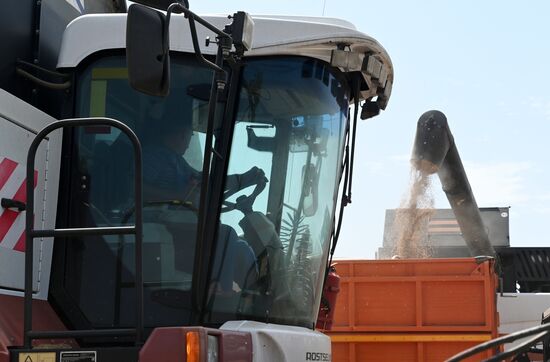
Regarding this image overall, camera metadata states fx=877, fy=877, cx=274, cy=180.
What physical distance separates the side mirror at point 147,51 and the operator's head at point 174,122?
2.21ft

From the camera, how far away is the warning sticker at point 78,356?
125 inches

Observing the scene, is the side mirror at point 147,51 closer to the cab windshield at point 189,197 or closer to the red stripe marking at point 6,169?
the cab windshield at point 189,197

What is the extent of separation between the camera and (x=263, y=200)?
364 cm

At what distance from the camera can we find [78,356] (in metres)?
3.20

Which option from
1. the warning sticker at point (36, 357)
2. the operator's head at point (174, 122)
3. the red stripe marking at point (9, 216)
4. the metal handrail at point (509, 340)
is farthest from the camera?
the operator's head at point (174, 122)

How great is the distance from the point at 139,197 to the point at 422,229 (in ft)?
23.7

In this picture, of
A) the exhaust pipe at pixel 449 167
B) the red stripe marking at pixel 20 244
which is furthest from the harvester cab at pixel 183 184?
the exhaust pipe at pixel 449 167

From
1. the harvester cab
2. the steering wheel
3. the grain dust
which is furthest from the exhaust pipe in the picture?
the steering wheel

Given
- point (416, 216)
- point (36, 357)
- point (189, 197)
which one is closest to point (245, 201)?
point (189, 197)

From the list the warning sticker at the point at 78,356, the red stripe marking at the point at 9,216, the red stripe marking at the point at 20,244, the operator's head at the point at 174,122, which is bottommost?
the warning sticker at the point at 78,356

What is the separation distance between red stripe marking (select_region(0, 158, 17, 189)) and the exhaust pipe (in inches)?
261

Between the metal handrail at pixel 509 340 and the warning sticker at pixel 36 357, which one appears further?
the warning sticker at pixel 36 357

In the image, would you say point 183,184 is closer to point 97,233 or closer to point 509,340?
point 97,233

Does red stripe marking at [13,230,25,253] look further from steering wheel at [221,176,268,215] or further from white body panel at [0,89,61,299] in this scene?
steering wheel at [221,176,268,215]
